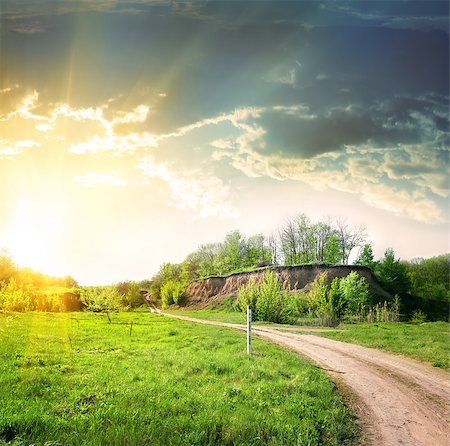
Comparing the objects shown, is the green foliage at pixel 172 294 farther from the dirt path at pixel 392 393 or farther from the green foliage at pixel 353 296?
the dirt path at pixel 392 393

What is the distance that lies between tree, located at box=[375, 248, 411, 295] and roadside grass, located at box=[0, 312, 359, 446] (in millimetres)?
49932

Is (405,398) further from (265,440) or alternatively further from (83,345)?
(83,345)

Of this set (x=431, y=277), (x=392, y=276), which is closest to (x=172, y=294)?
(x=392, y=276)

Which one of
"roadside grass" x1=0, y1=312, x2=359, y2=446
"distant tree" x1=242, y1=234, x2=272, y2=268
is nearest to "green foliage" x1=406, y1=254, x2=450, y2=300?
"distant tree" x1=242, y1=234, x2=272, y2=268

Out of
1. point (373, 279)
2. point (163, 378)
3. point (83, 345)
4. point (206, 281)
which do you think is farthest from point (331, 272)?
point (163, 378)

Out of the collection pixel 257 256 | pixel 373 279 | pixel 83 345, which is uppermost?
pixel 257 256

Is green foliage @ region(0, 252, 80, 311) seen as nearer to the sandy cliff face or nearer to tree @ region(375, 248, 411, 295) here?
the sandy cliff face

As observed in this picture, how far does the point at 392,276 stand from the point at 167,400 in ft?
192

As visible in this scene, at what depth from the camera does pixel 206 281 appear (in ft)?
246

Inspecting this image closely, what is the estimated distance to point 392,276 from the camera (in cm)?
5775

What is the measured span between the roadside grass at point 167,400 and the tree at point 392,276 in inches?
1966

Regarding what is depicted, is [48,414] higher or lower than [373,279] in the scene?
lower

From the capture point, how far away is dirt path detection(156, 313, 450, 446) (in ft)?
21.5

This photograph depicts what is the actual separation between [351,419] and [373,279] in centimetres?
5243
